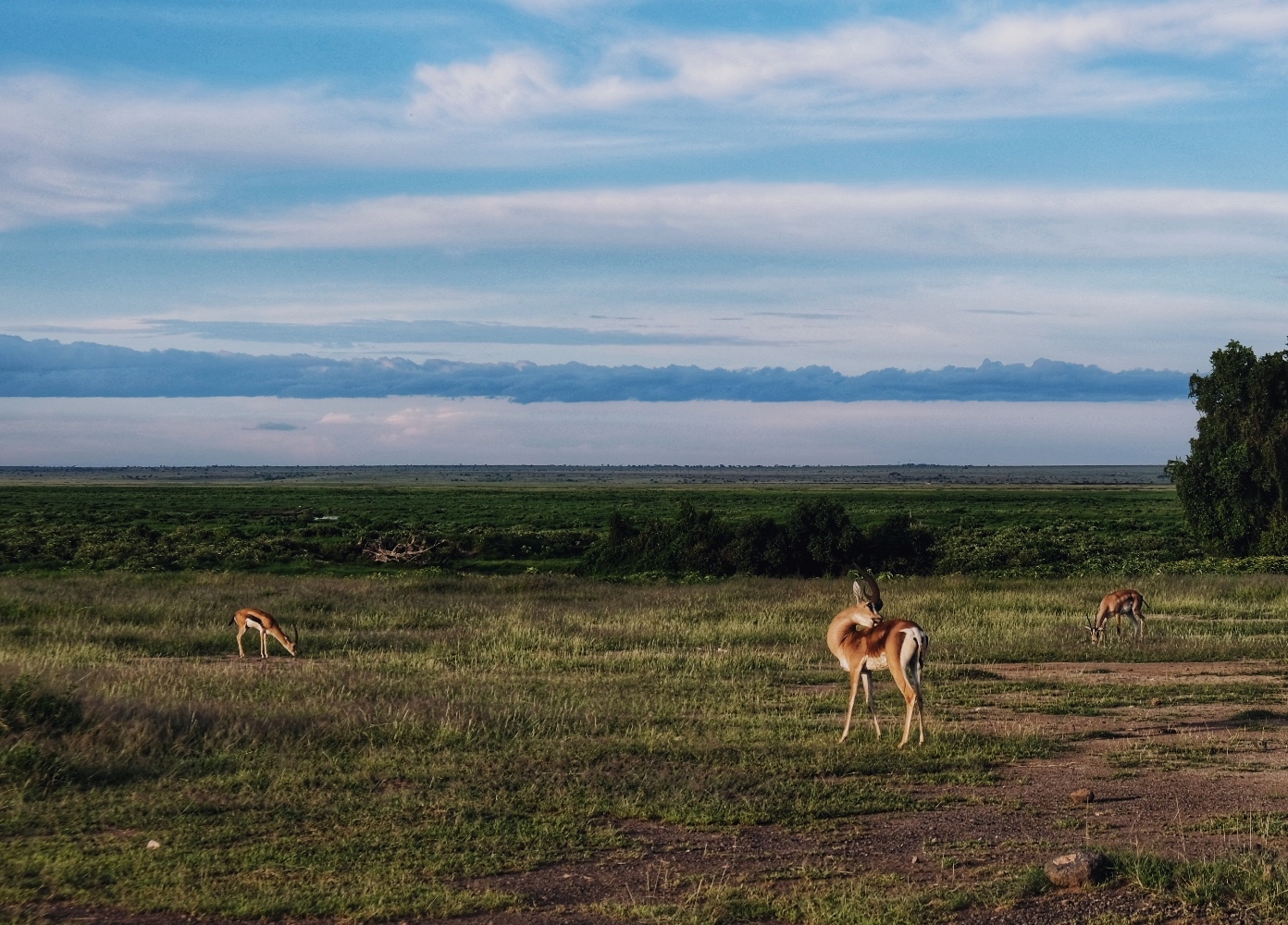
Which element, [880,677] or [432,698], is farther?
[880,677]

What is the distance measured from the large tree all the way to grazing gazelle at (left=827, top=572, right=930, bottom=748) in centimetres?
3600

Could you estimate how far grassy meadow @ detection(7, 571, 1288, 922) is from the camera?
26.3 feet

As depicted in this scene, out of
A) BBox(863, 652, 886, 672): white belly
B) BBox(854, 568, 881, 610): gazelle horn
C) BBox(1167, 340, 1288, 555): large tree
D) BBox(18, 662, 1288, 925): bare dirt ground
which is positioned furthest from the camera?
BBox(1167, 340, 1288, 555): large tree

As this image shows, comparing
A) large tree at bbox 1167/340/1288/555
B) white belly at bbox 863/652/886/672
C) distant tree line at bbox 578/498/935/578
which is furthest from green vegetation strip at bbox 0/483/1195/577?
white belly at bbox 863/652/886/672

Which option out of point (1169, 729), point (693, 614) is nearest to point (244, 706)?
point (1169, 729)

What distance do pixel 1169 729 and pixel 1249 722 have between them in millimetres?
1223

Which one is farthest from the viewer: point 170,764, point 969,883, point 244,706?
point 244,706

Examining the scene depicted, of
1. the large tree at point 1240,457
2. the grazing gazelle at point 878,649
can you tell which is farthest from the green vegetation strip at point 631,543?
the grazing gazelle at point 878,649

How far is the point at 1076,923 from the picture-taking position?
23.1 feet

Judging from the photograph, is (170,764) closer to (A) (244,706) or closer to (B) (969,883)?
(A) (244,706)

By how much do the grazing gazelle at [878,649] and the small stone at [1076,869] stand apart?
4119 mm

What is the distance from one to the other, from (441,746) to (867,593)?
5265 millimetres

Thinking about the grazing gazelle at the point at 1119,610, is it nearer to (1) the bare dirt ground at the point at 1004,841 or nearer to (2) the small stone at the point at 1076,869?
(1) the bare dirt ground at the point at 1004,841

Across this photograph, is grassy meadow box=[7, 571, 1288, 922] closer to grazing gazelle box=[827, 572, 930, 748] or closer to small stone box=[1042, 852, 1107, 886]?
small stone box=[1042, 852, 1107, 886]
